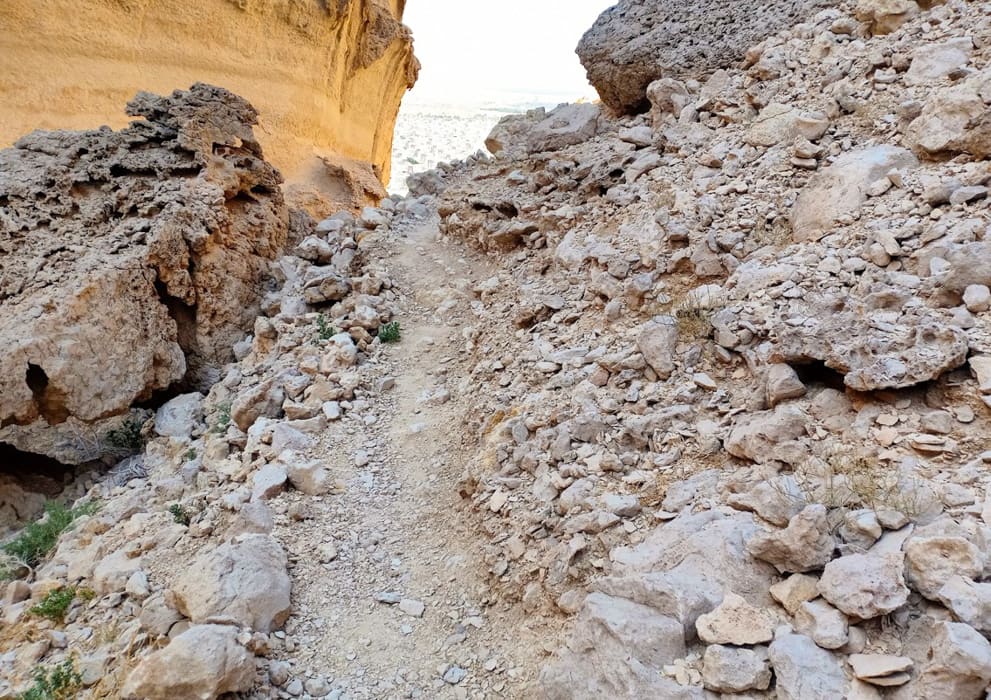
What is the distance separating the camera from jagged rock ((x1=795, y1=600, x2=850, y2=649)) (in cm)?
256

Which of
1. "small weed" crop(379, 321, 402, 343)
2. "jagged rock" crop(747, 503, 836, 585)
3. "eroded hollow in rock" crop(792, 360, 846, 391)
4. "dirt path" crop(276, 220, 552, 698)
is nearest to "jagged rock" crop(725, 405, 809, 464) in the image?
"eroded hollow in rock" crop(792, 360, 846, 391)

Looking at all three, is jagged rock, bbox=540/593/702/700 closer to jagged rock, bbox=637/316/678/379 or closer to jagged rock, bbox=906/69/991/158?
jagged rock, bbox=637/316/678/379

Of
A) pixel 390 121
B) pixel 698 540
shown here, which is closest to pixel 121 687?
pixel 698 540

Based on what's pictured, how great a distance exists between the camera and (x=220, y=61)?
12.2 m

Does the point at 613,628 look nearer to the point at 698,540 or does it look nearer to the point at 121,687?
the point at 698,540

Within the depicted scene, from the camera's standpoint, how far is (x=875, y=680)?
2.40m

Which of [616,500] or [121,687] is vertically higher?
[616,500]

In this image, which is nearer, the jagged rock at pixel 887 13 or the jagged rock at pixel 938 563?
the jagged rock at pixel 938 563

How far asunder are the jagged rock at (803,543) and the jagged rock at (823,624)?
19 cm

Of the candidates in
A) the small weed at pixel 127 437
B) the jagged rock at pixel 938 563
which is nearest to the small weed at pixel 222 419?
the small weed at pixel 127 437

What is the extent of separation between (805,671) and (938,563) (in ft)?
2.20

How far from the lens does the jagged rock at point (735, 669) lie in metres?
2.59

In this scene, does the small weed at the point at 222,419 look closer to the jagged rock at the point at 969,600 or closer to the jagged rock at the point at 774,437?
the jagged rock at the point at 774,437

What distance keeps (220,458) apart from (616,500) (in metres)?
4.11
